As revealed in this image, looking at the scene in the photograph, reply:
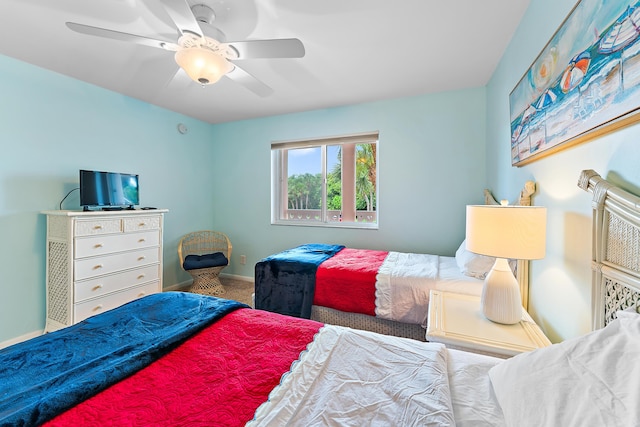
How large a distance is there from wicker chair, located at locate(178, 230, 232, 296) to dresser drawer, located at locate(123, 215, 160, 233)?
61cm

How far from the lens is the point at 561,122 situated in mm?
1150

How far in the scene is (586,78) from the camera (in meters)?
0.97

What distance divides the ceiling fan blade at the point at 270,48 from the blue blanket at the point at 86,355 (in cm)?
152

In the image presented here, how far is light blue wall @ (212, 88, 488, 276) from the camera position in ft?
9.42

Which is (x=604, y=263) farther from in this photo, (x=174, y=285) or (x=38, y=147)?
(x=174, y=285)

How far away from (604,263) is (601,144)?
43 centimetres

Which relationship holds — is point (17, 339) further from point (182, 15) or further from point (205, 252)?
point (182, 15)

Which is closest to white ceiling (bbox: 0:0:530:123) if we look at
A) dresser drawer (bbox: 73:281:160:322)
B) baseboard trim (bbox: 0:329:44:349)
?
dresser drawer (bbox: 73:281:160:322)

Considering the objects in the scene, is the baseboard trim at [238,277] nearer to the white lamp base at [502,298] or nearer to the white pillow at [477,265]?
the white pillow at [477,265]

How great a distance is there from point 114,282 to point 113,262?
19 cm

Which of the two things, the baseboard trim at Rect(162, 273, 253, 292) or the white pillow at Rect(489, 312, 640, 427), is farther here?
the baseboard trim at Rect(162, 273, 253, 292)

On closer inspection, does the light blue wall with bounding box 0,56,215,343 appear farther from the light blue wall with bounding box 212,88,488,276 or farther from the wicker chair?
the light blue wall with bounding box 212,88,488,276

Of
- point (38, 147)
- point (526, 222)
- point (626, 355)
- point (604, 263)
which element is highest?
point (38, 147)

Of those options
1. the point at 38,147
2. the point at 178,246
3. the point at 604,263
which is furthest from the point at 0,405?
the point at 178,246
